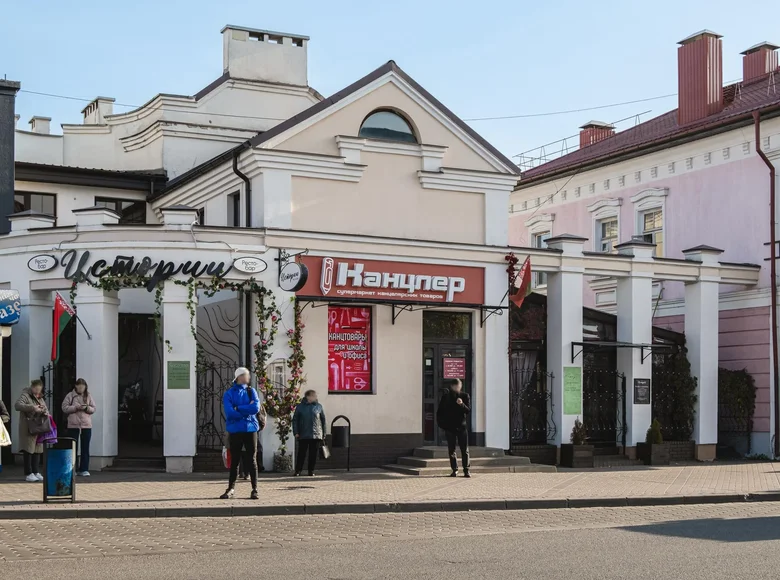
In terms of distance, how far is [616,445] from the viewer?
24797 mm

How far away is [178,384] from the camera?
20.1 meters

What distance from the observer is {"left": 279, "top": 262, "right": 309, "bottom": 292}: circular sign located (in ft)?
66.2

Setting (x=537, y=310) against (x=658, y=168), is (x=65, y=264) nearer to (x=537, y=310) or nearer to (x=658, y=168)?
(x=537, y=310)

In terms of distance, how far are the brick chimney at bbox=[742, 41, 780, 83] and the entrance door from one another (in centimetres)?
1273

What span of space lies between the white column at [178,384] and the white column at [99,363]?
3.55 feet

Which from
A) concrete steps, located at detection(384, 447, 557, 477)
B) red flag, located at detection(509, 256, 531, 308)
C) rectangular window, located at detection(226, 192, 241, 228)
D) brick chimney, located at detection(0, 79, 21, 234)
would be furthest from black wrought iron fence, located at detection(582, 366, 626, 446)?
brick chimney, located at detection(0, 79, 21, 234)

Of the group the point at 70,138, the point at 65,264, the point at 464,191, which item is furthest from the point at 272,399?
the point at 70,138

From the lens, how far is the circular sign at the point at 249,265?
20.5m

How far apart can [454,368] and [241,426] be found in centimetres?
799

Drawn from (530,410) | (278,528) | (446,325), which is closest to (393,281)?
(446,325)

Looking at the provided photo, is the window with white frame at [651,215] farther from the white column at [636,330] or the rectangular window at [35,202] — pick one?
the rectangular window at [35,202]

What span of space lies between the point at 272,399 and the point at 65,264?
457cm

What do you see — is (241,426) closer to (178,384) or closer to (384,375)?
(178,384)

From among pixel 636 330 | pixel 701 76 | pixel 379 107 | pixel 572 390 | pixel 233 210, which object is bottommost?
pixel 572 390
